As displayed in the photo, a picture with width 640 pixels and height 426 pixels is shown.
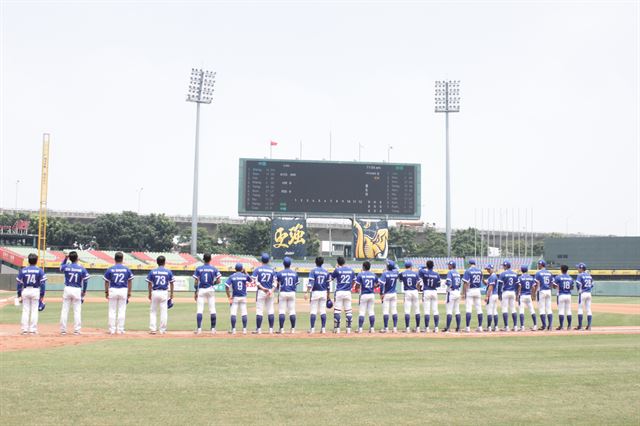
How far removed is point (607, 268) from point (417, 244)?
4479 centimetres

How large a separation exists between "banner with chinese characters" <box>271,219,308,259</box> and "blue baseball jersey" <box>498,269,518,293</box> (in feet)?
131

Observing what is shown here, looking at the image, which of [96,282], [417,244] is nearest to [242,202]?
[96,282]

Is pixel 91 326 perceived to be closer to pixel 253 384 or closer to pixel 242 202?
pixel 253 384

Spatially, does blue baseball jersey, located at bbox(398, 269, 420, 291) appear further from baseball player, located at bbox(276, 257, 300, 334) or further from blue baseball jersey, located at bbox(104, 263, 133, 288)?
blue baseball jersey, located at bbox(104, 263, 133, 288)

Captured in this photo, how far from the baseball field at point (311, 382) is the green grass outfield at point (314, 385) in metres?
0.02

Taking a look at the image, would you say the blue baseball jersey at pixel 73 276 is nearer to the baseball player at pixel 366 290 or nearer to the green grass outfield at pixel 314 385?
the green grass outfield at pixel 314 385

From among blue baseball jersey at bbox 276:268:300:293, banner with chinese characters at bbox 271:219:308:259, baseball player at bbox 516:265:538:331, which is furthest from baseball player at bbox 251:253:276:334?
banner with chinese characters at bbox 271:219:308:259

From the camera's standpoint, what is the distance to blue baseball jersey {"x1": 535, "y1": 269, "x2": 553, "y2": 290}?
2170 centimetres

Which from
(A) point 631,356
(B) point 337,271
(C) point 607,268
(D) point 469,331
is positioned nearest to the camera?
(A) point 631,356

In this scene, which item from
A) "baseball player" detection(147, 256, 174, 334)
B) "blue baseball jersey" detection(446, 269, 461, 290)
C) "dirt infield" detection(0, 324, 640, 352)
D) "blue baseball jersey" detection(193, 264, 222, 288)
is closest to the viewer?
"dirt infield" detection(0, 324, 640, 352)

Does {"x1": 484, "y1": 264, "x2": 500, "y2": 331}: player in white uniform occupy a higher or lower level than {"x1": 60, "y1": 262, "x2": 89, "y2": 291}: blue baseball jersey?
lower

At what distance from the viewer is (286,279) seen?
18406mm

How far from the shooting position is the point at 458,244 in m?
114

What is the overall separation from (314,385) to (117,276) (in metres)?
9.60
